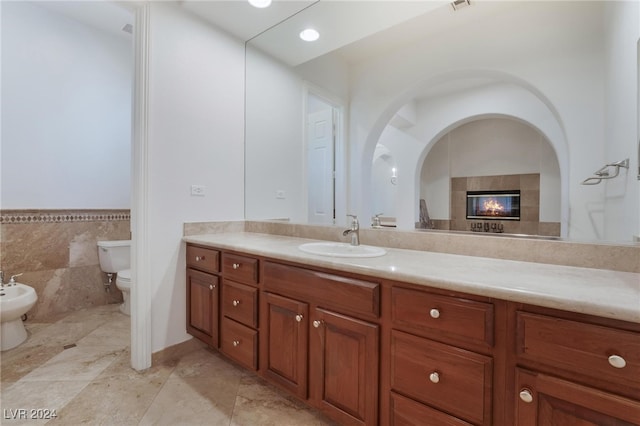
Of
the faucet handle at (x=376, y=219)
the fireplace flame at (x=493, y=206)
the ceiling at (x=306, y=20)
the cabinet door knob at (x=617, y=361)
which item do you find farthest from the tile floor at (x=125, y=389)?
the ceiling at (x=306, y=20)

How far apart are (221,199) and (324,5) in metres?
1.61

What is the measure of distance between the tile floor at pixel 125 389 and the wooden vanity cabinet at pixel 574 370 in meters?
1.01

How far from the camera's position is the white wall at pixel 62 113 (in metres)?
2.53

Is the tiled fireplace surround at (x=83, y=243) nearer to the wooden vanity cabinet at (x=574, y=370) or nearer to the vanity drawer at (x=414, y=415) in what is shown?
the wooden vanity cabinet at (x=574, y=370)

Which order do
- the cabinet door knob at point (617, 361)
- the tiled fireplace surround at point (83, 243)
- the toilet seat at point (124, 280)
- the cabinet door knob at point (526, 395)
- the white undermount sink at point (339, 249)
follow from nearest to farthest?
the cabinet door knob at point (617, 361) → the cabinet door knob at point (526, 395) → the tiled fireplace surround at point (83, 243) → the white undermount sink at point (339, 249) → the toilet seat at point (124, 280)

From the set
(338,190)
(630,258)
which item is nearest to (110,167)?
(338,190)

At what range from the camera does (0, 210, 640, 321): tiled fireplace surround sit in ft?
4.68

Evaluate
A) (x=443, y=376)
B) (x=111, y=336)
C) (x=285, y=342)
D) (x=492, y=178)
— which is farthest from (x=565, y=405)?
(x=111, y=336)

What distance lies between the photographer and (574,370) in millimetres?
771

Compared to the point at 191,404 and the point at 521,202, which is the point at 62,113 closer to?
the point at 191,404

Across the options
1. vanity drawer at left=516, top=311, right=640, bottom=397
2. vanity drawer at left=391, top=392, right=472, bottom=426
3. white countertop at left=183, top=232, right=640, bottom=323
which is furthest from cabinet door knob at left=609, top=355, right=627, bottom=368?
vanity drawer at left=391, top=392, right=472, bottom=426

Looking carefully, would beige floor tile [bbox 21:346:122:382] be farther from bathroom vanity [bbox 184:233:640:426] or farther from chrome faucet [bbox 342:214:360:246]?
chrome faucet [bbox 342:214:360:246]

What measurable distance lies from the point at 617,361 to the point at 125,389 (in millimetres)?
2210

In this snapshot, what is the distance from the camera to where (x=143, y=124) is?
6.12ft
